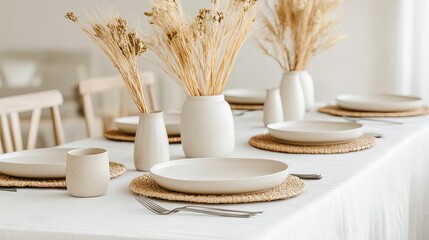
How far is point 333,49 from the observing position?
4543 mm

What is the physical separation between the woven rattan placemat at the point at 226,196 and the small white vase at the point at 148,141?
19 centimetres

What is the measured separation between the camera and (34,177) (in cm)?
173

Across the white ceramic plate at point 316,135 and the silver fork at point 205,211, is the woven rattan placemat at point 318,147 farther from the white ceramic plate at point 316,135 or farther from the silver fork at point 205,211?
the silver fork at point 205,211

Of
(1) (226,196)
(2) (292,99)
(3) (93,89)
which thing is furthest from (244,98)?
(1) (226,196)

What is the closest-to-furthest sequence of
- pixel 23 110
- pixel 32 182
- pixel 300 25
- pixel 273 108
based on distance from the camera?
pixel 32 182 → pixel 273 108 → pixel 23 110 → pixel 300 25

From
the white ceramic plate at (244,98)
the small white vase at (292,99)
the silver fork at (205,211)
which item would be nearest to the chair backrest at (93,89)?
the white ceramic plate at (244,98)

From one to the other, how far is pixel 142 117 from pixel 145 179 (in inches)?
7.9

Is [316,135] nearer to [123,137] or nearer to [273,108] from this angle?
[273,108]

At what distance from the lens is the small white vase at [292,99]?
8.77 feet

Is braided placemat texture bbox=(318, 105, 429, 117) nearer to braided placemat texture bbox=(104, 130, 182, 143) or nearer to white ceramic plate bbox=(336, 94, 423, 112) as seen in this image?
white ceramic plate bbox=(336, 94, 423, 112)

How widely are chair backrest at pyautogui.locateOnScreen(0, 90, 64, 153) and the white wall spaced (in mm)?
1380

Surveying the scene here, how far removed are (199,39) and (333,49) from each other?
2.76 m

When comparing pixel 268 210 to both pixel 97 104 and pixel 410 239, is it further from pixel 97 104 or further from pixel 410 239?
pixel 97 104

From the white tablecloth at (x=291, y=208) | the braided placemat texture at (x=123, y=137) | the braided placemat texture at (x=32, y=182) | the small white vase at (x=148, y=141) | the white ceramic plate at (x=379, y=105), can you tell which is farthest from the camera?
the white ceramic plate at (x=379, y=105)
